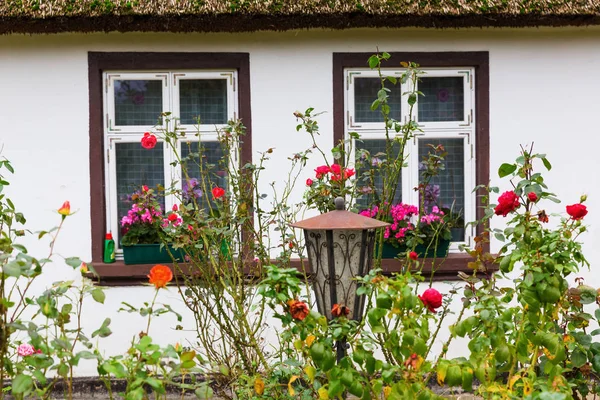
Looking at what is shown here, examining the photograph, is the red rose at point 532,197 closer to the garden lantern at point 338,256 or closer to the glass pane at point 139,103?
the garden lantern at point 338,256

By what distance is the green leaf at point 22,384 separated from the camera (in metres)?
1.98

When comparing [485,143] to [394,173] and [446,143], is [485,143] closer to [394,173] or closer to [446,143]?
[446,143]

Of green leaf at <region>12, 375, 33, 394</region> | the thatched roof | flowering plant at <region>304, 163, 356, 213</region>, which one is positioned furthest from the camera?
the thatched roof

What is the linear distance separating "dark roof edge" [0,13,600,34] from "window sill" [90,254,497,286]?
4.72 feet

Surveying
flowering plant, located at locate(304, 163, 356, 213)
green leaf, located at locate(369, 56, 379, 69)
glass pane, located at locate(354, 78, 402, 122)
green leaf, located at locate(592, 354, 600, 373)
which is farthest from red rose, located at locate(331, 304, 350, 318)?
glass pane, located at locate(354, 78, 402, 122)

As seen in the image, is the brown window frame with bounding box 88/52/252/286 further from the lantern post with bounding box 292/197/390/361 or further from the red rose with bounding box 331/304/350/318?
the red rose with bounding box 331/304/350/318

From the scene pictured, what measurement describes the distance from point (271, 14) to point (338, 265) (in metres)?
2.02

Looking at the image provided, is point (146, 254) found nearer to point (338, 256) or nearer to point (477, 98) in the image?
point (338, 256)

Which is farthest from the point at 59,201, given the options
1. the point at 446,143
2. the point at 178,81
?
the point at 446,143

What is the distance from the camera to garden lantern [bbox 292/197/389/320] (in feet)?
9.28

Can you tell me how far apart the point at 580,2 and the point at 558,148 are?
907mm

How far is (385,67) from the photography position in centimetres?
466

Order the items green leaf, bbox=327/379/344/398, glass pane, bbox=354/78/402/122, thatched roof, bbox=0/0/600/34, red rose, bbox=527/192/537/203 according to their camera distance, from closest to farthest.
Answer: green leaf, bbox=327/379/344/398, red rose, bbox=527/192/537/203, thatched roof, bbox=0/0/600/34, glass pane, bbox=354/78/402/122

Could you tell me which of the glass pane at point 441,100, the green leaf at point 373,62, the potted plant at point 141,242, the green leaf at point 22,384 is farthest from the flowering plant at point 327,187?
the green leaf at point 22,384
